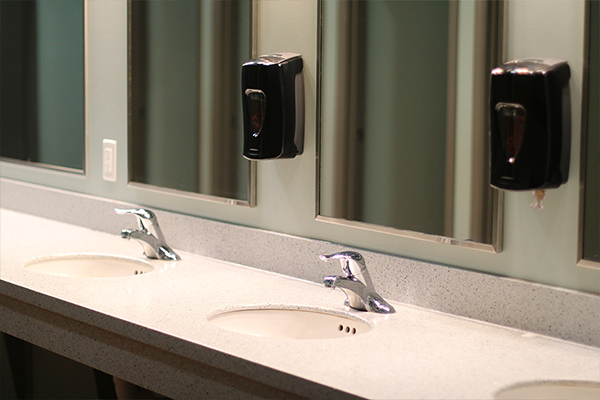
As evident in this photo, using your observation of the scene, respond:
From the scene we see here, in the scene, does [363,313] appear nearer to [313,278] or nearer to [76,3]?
[313,278]

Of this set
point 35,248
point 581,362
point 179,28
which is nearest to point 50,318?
point 35,248

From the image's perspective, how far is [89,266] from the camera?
2238mm

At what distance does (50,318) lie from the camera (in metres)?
1.80

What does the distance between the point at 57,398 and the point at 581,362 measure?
69.8 inches

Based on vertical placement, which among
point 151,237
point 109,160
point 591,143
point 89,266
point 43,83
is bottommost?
point 89,266

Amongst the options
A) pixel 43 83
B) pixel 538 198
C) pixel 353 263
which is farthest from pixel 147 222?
pixel 538 198

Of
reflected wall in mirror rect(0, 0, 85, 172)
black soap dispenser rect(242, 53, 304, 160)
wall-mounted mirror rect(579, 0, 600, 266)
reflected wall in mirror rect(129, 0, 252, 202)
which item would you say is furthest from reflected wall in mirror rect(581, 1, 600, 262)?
reflected wall in mirror rect(0, 0, 85, 172)

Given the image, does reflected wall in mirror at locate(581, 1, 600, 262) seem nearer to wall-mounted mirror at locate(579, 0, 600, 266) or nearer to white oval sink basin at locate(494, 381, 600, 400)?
wall-mounted mirror at locate(579, 0, 600, 266)

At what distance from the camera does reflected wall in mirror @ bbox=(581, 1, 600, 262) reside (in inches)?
53.9

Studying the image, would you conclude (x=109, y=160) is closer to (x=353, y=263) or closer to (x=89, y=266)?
(x=89, y=266)

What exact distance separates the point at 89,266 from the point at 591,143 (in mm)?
1519

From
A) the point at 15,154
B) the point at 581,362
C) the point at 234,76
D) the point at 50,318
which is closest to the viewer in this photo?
the point at 581,362

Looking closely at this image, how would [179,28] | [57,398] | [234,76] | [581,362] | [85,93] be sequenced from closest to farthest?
[581,362] < [234,76] < [179,28] < [57,398] < [85,93]

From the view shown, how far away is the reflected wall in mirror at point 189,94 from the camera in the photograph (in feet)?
6.88
